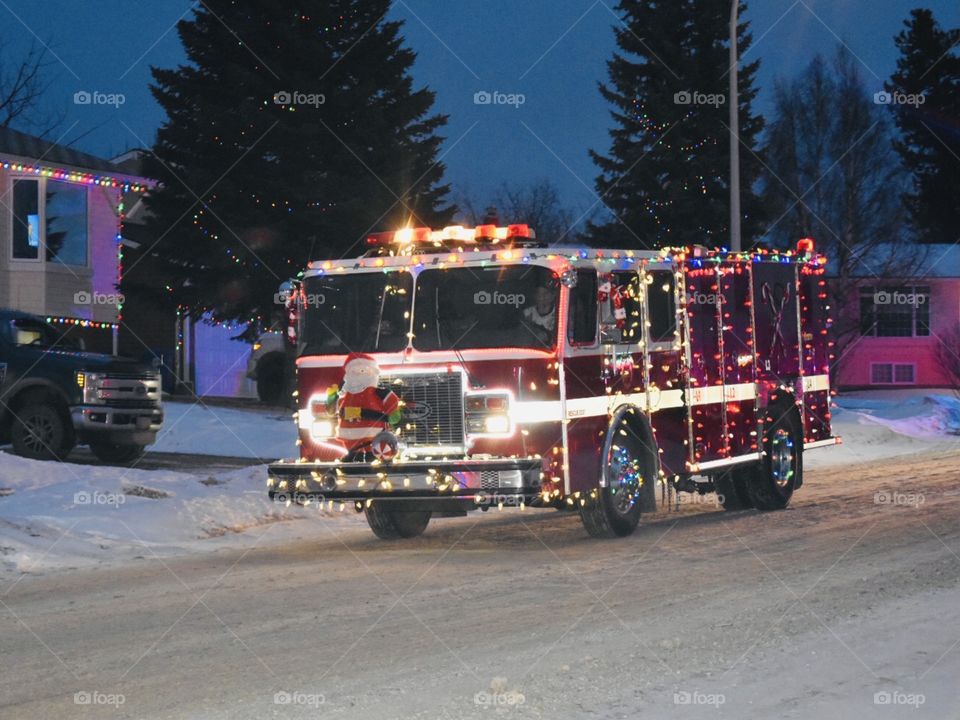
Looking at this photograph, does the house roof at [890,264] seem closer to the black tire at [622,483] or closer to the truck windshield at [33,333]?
the truck windshield at [33,333]

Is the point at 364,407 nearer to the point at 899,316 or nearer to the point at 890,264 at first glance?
the point at 890,264

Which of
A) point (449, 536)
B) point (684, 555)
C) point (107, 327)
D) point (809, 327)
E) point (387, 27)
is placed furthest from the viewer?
point (107, 327)

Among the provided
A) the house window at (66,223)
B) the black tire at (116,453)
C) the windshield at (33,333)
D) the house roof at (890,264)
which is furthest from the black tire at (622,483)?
the house roof at (890,264)

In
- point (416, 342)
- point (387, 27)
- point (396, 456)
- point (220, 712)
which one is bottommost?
point (220, 712)

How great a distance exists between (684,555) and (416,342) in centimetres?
298

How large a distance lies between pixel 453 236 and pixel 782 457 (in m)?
5.37

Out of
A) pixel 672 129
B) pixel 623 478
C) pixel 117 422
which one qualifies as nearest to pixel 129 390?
pixel 117 422

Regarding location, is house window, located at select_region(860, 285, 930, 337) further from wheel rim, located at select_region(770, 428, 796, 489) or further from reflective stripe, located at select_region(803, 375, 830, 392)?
wheel rim, located at select_region(770, 428, 796, 489)

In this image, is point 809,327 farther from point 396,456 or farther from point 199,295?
point 199,295

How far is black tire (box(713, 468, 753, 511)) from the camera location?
1645 cm

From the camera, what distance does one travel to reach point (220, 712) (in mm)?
6953

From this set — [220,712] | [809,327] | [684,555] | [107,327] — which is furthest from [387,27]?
[220,712]

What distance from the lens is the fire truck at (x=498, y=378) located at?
1265 cm

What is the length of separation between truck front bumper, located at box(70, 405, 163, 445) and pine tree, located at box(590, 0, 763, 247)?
2018 centimetres
